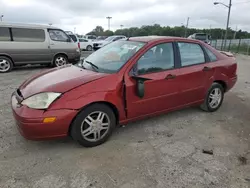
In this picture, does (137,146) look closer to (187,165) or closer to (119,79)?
(187,165)

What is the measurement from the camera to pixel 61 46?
31.5ft

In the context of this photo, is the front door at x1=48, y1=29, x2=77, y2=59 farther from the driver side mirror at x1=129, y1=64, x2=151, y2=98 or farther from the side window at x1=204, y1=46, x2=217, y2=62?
the driver side mirror at x1=129, y1=64, x2=151, y2=98

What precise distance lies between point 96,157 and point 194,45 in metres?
2.68

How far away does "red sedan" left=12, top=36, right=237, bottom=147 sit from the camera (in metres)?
2.84

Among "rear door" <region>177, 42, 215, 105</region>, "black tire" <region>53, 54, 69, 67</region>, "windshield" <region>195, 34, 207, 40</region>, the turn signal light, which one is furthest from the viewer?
"windshield" <region>195, 34, 207, 40</region>

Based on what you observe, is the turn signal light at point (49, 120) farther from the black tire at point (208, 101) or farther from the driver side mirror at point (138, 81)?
the black tire at point (208, 101)

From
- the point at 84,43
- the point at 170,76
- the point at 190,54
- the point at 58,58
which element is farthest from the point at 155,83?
the point at 84,43

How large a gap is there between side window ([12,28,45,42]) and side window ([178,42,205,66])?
6.90 meters

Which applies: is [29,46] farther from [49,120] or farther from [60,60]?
[49,120]

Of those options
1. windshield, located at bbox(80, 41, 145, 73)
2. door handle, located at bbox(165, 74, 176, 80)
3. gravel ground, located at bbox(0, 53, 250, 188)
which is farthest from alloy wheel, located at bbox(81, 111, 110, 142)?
door handle, located at bbox(165, 74, 176, 80)

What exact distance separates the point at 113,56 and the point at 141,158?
168 centimetres

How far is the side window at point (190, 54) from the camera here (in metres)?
3.91

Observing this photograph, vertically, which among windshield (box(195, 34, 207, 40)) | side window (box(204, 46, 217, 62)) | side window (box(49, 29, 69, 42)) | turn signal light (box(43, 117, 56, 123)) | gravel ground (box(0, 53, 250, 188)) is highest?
side window (box(49, 29, 69, 42))

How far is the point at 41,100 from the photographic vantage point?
2842 millimetres
